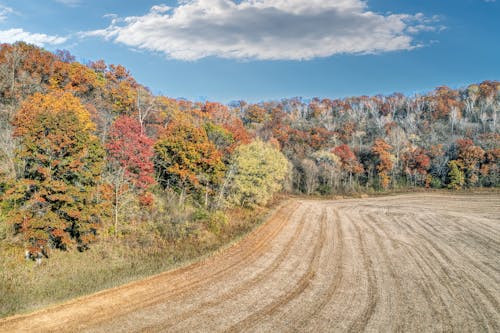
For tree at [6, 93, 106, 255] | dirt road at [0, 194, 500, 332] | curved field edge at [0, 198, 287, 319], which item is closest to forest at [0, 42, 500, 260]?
tree at [6, 93, 106, 255]

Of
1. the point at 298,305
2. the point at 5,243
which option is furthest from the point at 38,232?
the point at 298,305

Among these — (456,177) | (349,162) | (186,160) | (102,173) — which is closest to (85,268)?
(102,173)

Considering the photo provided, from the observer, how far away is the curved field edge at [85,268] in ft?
50.2

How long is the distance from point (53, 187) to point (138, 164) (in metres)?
9.57

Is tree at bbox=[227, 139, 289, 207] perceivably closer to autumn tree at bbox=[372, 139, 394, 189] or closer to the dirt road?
the dirt road

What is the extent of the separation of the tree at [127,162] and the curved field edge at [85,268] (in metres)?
5.57

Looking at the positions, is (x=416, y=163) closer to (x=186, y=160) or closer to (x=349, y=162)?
(x=349, y=162)

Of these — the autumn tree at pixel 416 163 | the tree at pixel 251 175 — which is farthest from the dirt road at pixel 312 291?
the autumn tree at pixel 416 163

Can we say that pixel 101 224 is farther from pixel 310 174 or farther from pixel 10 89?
pixel 310 174

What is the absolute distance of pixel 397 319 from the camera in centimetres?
1486

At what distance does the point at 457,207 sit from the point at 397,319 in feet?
157

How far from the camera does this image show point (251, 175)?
38.6m

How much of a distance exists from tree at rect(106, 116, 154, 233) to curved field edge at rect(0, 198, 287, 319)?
557cm

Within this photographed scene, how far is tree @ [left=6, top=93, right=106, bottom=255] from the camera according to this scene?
66.3 ft
